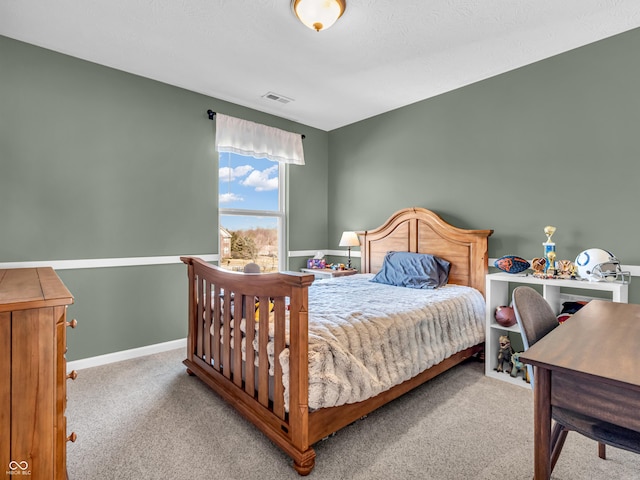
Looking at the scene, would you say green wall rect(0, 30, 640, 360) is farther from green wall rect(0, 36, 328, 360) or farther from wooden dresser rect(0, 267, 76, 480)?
wooden dresser rect(0, 267, 76, 480)

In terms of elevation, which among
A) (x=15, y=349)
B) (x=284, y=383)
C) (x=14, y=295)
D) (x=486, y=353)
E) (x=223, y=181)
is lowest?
(x=486, y=353)

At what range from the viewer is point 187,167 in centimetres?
342

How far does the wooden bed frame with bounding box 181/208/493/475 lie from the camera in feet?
5.18

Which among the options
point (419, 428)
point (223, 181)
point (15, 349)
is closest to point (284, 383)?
point (419, 428)

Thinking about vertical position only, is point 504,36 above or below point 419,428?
above

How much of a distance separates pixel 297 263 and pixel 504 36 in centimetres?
316

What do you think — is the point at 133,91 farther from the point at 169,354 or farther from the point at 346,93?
the point at 169,354

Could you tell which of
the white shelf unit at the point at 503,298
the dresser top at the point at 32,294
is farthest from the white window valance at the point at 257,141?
the white shelf unit at the point at 503,298

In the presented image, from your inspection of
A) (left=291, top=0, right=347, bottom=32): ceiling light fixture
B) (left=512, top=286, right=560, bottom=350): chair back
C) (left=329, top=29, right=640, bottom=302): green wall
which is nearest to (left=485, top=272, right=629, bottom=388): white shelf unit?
(left=329, top=29, right=640, bottom=302): green wall

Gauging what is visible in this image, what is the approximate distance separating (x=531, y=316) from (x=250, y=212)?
313cm

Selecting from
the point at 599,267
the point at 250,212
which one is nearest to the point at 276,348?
the point at 599,267

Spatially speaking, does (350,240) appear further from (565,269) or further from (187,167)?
(565,269)

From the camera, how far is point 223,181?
3.74 m

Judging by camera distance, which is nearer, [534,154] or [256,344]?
[256,344]
